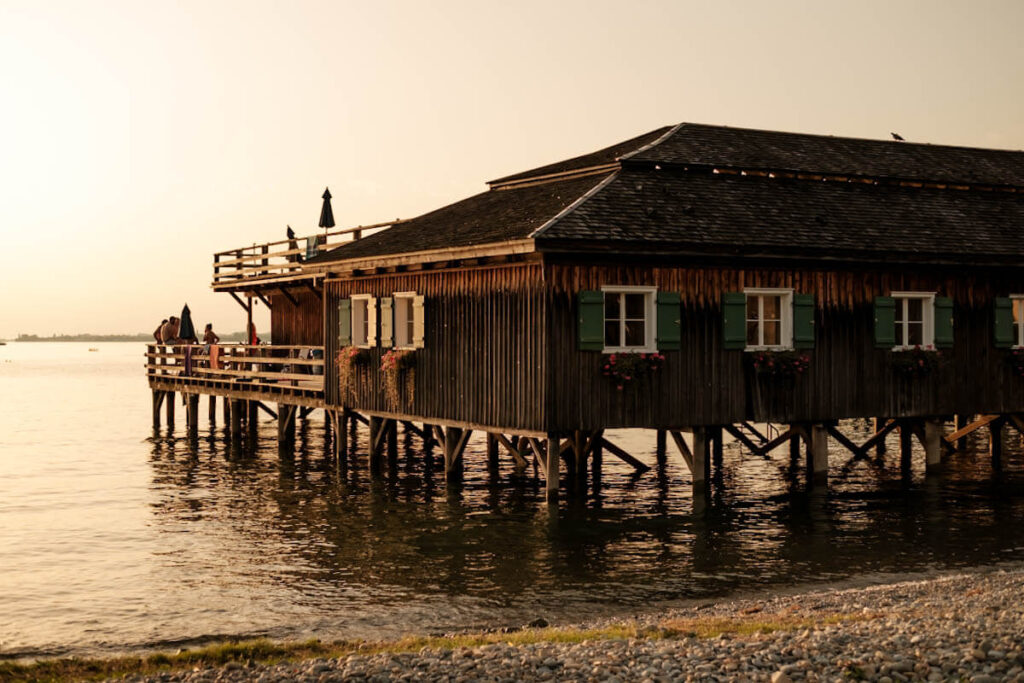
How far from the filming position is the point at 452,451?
25875 mm

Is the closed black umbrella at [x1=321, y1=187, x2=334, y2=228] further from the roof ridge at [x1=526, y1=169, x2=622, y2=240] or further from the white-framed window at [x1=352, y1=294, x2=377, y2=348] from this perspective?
the roof ridge at [x1=526, y1=169, x2=622, y2=240]

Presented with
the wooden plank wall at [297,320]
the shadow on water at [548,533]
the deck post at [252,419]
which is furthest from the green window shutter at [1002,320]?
the deck post at [252,419]

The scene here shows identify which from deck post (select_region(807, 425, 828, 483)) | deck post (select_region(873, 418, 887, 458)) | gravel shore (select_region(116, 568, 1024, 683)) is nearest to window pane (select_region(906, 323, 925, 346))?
deck post (select_region(807, 425, 828, 483))

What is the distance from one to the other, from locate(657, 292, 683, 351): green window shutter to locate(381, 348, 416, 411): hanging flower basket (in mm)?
6035

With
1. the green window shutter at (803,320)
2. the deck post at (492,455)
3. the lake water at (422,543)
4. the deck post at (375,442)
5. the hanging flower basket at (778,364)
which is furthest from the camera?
the deck post at (375,442)

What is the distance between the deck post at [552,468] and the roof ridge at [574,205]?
140 inches

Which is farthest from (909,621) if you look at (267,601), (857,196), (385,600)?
(857,196)

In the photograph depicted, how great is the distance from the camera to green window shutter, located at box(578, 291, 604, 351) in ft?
68.8

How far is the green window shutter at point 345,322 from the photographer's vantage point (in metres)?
28.5

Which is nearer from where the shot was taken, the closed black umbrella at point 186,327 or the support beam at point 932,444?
the support beam at point 932,444

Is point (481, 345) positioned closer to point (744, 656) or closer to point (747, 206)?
point (747, 206)

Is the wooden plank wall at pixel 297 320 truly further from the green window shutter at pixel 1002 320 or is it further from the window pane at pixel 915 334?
the green window shutter at pixel 1002 320

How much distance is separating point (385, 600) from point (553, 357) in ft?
20.6

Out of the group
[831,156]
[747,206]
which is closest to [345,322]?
[747,206]
